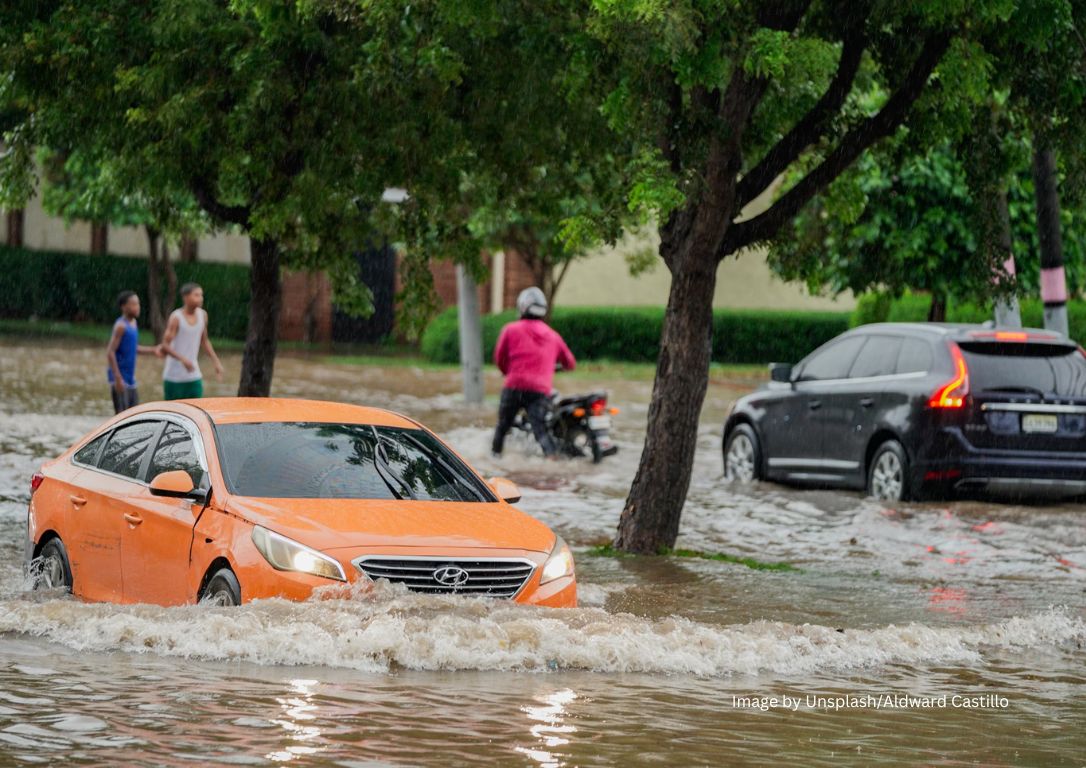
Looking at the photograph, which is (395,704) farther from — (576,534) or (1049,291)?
(1049,291)

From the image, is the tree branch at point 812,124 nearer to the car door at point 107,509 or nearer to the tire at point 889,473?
the tire at point 889,473

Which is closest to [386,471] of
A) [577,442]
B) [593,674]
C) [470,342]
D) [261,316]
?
[593,674]

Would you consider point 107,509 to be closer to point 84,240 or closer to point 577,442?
point 577,442

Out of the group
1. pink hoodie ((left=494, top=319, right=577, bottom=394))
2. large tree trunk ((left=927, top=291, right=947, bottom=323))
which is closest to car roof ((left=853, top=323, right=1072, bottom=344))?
pink hoodie ((left=494, top=319, right=577, bottom=394))

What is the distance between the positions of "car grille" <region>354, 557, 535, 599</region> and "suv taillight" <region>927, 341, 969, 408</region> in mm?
7935

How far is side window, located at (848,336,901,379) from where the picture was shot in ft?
55.4

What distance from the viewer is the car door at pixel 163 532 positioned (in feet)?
29.3

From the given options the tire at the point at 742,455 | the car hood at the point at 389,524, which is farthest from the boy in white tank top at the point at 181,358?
the car hood at the point at 389,524

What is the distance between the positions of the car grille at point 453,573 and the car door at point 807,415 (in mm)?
9169

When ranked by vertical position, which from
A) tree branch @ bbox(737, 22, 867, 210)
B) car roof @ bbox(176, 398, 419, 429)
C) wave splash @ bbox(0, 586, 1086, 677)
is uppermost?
tree branch @ bbox(737, 22, 867, 210)

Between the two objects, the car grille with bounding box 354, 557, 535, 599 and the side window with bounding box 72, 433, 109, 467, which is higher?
the side window with bounding box 72, 433, 109, 467

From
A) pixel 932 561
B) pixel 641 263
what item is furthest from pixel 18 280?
pixel 932 561

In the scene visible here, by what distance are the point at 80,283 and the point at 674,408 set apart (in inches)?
1511

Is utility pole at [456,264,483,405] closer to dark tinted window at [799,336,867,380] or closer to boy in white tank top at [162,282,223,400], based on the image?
boy in white tank top at [162,282,223,400]
